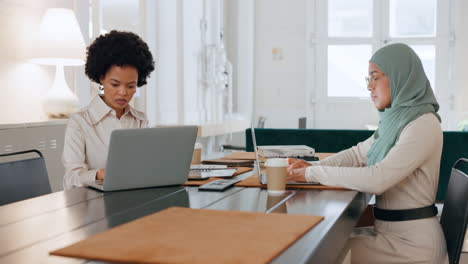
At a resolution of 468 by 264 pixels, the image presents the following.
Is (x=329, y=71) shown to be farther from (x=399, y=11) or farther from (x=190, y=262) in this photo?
(x=190, y=262)

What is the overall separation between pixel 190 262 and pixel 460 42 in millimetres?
7649

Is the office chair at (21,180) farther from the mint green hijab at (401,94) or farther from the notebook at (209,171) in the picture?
the mint green hijab at (401,94)

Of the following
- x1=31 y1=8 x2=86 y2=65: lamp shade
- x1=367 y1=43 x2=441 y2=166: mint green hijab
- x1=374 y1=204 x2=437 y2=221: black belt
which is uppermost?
x1=31 y1=8 x2=86 y2=65: lamp shade

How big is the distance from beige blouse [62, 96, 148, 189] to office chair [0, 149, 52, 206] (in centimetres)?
9

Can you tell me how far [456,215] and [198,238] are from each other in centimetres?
109

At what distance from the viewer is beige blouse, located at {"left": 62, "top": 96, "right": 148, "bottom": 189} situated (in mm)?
2109

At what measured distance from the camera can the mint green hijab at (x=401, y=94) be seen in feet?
6.76

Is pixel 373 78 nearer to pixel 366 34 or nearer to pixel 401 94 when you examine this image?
pixel 401 94

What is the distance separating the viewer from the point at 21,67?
11.9 ft

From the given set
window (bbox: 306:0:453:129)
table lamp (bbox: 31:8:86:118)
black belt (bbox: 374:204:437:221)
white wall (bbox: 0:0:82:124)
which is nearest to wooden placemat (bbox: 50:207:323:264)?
black belt (bbox: 374:204:437:221)

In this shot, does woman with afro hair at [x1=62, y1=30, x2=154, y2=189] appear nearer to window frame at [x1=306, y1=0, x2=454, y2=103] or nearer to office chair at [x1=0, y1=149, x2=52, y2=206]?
office chair at [x1=0, y1=149, x2=52, y2=206]

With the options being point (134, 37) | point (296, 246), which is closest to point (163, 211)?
point (296, 246)

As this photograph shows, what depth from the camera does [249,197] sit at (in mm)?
1688

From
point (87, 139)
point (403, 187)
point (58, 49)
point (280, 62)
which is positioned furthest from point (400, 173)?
point (280, 62)
